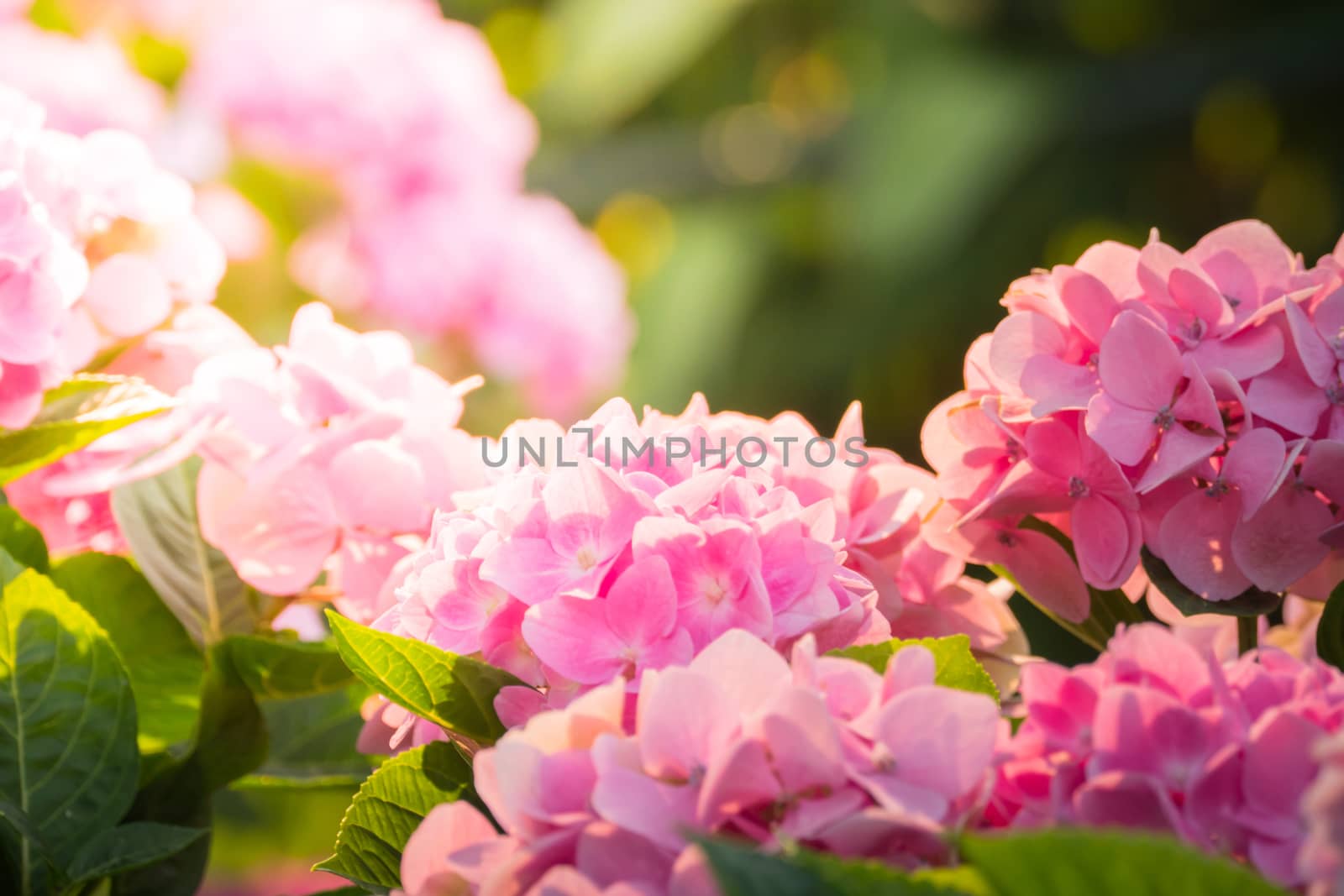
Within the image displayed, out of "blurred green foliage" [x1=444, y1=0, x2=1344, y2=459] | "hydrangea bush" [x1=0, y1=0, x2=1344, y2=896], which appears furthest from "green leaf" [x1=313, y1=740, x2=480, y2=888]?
"blurred green foliage" [x1=444, y1=0, x2=1344, y2=459]

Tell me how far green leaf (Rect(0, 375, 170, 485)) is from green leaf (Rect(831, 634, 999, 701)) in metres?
0.20

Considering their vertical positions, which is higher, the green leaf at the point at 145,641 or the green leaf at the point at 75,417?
the green leaf at the point at 75,417

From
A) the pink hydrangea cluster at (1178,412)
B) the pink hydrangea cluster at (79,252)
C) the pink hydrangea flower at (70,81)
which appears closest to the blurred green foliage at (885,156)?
the pink hydrangea flower at (70,81)

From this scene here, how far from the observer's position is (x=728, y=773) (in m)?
0.21

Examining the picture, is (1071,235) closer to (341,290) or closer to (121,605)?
(341,290)

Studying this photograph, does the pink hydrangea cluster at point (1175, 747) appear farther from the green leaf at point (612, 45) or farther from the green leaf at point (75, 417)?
the green leaf at point (612, 45)

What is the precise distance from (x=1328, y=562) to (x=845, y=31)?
2000mm

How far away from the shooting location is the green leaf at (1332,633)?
1.00 ft

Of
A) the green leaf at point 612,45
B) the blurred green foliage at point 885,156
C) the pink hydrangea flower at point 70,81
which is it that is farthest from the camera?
the green leaf at point 612,45

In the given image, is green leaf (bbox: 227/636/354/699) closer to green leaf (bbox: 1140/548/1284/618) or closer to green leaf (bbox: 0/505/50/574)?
green leaf (bbox: 0/505/50/574)

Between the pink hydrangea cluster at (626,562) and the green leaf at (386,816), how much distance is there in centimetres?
2

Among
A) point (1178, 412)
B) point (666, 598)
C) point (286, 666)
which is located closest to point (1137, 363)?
point (1178, 412)

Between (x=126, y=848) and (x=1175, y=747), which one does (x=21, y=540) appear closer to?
(x=126, y=848)

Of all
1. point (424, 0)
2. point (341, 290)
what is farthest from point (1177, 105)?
point (341, 290)
